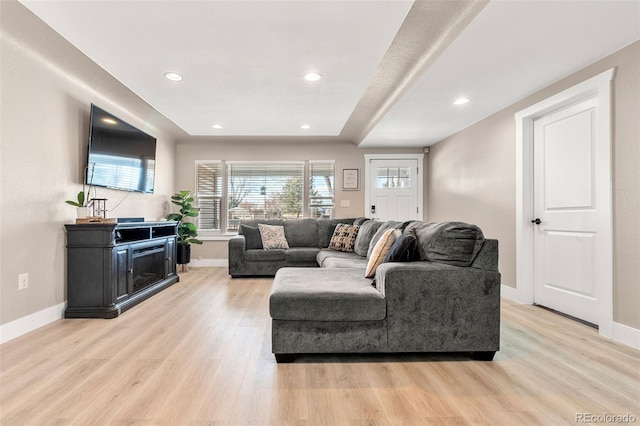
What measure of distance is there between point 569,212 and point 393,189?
3240 millimetres

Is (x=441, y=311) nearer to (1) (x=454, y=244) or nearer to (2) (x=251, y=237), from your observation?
(1) (x=454, y=244)

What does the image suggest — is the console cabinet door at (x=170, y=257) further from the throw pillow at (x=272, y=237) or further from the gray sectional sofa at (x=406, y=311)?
the gray sectional sofa at (x=406, y=311)

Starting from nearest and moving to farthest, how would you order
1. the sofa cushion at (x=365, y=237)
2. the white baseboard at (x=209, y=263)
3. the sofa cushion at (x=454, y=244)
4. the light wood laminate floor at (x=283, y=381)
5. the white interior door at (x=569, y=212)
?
the light wood laminate floor at (x=283, y=381)
the sofa cushion at (x=454, y=244)
the white interior door at (x=569, y=212)
the sofa cushion at (x=365, y=237)
the white baseboard at (x=209, y=263)

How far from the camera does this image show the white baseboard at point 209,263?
5820 mm

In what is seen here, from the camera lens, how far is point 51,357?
2037 mm

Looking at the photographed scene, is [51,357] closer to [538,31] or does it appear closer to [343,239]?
[343,239]

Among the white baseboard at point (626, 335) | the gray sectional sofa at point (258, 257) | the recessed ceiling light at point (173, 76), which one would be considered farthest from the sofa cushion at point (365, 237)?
the recessed ceiling light at point (173, 76)

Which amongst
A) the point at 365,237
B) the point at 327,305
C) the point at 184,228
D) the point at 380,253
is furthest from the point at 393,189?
the point at 327,305

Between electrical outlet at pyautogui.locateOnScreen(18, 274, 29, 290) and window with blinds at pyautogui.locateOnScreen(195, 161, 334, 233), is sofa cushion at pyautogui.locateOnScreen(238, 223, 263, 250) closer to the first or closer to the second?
window with blinds at pyautogui.locateOnScreen(195, 161, 334, 233)

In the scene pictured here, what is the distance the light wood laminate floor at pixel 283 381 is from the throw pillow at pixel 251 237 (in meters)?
2.44

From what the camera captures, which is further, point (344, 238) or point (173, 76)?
point (344, 238)

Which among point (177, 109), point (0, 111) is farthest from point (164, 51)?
point (177, 109)

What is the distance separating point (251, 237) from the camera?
16.5ft

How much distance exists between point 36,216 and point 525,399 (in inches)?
145
